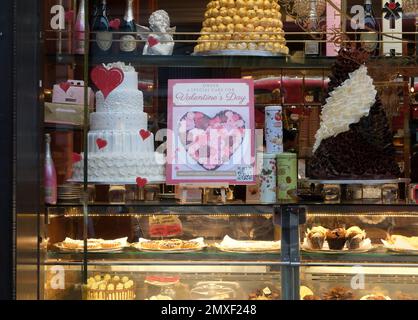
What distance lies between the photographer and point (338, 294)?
2.89m

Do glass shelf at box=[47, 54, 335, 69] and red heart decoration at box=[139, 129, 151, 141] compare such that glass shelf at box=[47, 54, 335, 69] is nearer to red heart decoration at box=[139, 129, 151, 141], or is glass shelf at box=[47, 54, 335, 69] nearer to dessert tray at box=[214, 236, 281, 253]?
red heart decoration at box=[139, 129, 151, 141]

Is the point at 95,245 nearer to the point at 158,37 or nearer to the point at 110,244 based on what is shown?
the point at 110,244

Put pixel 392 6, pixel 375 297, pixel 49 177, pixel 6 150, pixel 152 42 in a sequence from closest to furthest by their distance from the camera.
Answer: pixel 6 150 < pixel 49 177 < pixel 375 297 < pixel 152 42 < pixel 392 6

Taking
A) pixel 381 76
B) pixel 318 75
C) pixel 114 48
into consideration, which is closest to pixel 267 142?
pixel 318 75

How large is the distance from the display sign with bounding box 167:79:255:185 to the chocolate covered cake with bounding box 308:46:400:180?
32cm

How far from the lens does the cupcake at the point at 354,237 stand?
2.82 meters

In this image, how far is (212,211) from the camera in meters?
2.77

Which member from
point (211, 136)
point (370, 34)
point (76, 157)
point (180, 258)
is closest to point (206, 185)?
point (211, 136)

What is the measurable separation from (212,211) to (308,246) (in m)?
0.43

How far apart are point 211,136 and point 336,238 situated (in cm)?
68

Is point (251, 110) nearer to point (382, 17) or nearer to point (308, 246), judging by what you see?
point (308, 246)

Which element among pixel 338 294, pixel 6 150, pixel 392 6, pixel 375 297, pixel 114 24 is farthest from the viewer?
pixel 392 6

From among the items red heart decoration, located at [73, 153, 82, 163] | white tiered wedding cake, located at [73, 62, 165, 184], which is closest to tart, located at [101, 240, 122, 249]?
white tiered wedding cake, located at [73, 62, 165, 184]

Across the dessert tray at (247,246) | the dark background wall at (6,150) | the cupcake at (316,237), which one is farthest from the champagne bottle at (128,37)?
the cupcake at (316,237)
